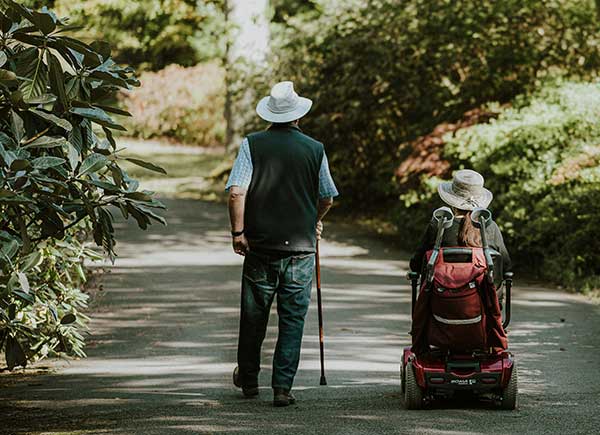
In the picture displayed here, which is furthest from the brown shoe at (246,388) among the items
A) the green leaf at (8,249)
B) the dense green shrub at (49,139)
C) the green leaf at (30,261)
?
the green leaf at (8,249)

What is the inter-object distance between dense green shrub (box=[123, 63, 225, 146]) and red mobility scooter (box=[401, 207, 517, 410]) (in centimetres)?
2592

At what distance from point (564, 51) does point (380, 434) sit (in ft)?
38.6

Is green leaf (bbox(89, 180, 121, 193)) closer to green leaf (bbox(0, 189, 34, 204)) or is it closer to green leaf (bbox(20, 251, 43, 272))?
green leaf (bbox(20, 251, 43, 272))

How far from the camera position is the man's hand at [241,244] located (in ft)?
25.3

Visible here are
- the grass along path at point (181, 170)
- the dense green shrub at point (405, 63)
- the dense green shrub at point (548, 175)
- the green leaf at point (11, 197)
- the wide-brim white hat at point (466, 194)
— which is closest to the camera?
the green leaf at point (11, 197)

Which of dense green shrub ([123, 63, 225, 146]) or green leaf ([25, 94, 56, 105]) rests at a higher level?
dense green shrub ([123, 63, 225, 146])

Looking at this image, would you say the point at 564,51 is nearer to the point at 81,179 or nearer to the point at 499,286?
the point at 499,286

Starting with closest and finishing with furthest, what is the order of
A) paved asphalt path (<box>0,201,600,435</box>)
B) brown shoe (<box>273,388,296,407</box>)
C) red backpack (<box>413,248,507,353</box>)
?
paved asphalt path (<box>0,201,600,435</box>) → red backpack (<box>413,248,507,353</box>) → brown shoe (<box>273,388,296,407</box>)

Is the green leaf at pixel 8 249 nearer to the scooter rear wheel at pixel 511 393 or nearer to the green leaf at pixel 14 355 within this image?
the green leaf at pixel 14 355

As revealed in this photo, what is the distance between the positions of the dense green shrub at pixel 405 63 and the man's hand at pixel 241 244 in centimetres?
872

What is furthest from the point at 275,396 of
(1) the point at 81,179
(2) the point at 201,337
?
(2) the point at 201,337

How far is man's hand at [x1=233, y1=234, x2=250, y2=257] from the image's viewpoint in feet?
25.3

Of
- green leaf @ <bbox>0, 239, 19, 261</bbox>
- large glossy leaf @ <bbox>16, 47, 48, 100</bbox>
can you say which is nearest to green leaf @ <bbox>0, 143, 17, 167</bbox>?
large glossy leaf @ <bbox>16, 47, 48, 100</bbox>

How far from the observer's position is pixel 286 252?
7754 mm
